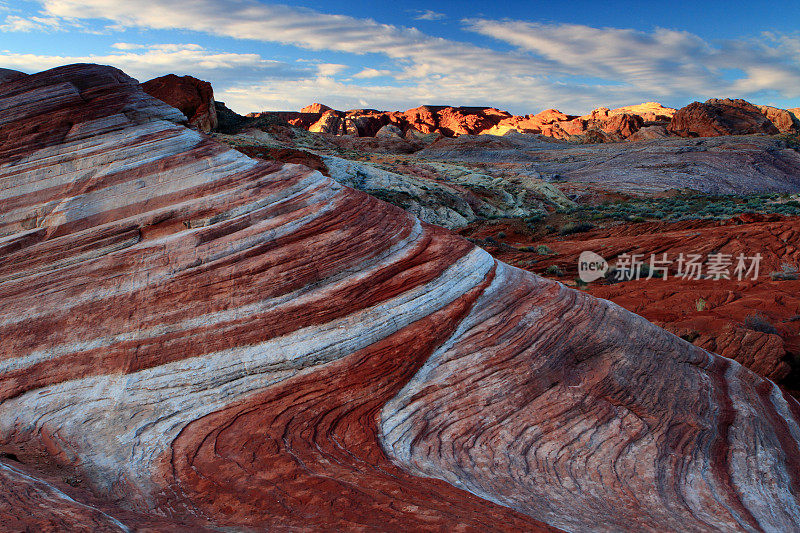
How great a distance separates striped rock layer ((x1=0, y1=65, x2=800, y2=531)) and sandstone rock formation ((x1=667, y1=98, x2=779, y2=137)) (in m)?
70.1

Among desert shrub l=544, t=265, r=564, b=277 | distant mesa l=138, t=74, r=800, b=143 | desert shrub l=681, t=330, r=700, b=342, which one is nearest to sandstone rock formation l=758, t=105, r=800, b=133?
distant mesa l=138, t=74, r=800, b=143

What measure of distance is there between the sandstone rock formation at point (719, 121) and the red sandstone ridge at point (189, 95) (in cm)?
5998

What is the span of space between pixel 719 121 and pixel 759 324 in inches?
2622

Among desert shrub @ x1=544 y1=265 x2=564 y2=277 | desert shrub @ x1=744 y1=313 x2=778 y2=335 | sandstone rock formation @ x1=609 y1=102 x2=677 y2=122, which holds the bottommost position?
desert shrub @ x1=744 y1=313 x2=778 y2=335

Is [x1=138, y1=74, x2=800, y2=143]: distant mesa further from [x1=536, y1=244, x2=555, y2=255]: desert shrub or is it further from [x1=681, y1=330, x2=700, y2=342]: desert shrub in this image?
[x1=536, y1=244, x2=555, y2=255]: desert shrub

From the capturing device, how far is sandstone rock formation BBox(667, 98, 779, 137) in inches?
2586

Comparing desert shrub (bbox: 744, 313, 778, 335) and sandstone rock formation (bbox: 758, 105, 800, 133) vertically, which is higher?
sandstone rock formation (bbox: 758, 105, 800, 133)

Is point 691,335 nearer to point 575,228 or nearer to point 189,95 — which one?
point 575,228

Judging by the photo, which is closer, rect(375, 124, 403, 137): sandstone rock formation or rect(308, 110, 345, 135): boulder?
rect(375, 124, 403, 137): sandstone rock formation

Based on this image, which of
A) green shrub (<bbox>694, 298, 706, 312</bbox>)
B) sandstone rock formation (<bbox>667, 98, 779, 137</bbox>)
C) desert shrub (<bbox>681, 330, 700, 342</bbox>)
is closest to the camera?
desert shrub (<bbox>681, 330, 700, 342</bbox>)

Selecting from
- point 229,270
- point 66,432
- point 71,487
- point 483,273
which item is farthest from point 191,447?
point 483,273

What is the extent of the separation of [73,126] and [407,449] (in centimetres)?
687

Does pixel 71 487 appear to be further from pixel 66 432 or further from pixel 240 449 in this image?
pixel 240 449

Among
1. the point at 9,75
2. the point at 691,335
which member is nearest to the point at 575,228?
the point at 691,335
